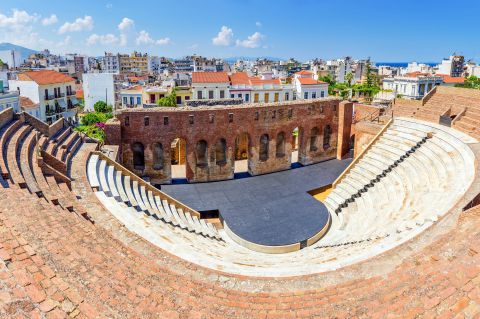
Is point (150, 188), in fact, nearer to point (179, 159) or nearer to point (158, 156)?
point (158, 156)

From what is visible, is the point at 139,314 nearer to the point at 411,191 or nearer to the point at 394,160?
the point at 411,191

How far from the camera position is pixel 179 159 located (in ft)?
89.8

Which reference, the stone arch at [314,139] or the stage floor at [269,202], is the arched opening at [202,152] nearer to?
the stage floor at [269,202]

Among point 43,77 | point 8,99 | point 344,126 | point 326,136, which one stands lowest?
point 326,136

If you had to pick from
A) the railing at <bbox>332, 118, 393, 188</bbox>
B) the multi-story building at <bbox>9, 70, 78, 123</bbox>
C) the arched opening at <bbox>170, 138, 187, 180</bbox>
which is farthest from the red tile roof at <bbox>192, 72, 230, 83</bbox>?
the railing at <bbox>332, 118, 393, 188</bbox>

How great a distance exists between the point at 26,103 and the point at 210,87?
64.7 feet

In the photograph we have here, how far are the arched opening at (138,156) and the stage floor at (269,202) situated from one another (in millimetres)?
2234

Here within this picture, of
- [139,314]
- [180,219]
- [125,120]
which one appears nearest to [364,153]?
[180,219]

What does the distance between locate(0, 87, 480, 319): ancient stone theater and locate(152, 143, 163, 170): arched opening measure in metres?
0.09

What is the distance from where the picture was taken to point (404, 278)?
794 centimetres

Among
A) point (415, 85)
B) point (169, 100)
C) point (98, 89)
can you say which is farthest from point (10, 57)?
point (415, 85)

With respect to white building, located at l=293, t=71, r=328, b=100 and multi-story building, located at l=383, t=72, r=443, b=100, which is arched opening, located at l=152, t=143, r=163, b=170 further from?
multi-story building, located at l=383, t=72, r=443, b=100

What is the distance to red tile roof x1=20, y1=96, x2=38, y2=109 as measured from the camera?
34.2 m

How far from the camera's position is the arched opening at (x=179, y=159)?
24.9m
